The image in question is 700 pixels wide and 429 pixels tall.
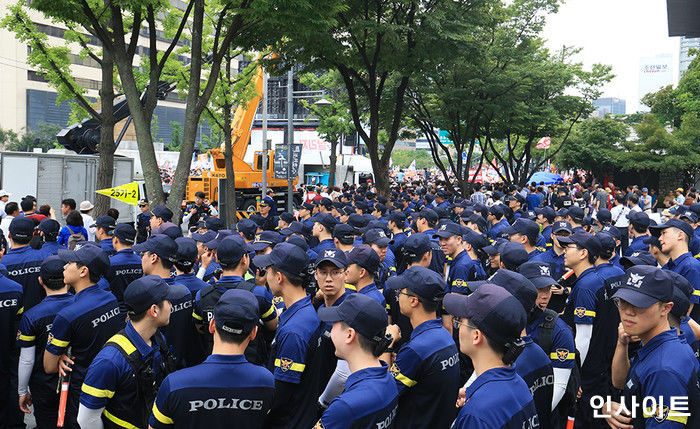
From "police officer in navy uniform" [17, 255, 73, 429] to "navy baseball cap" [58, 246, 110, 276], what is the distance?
0.31 m

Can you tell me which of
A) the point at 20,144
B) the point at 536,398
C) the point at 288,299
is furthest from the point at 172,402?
the point at 20,144

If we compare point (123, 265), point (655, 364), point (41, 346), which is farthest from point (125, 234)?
point (655, 364)

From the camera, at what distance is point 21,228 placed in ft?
23.6

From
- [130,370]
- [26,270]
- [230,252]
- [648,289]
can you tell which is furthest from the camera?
[26,270]

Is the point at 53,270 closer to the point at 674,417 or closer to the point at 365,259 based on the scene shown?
the point at 365,259

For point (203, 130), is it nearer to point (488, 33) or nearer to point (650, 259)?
point (488, 33)

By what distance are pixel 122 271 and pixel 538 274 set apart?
4.69 metres

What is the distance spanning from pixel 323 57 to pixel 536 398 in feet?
50.4

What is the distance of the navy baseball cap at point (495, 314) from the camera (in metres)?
3.14

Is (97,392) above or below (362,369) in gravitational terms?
below

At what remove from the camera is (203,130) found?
9206 centimetres

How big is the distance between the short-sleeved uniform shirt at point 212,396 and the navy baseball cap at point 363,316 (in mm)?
584

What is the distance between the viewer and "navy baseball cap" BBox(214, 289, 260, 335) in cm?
348

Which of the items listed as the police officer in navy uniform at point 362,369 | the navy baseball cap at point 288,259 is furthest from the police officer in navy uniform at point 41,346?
the police officer in navy uniform at point 362,369
